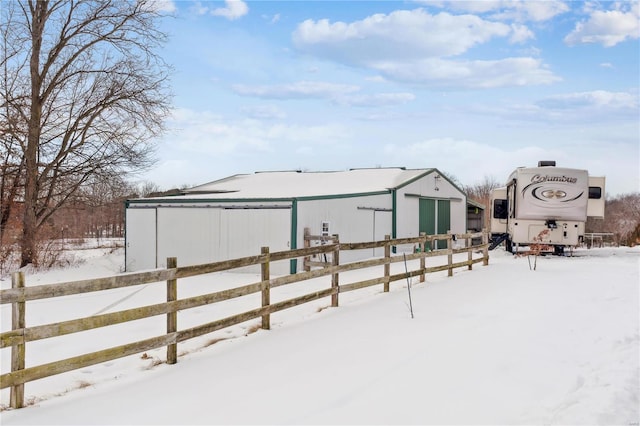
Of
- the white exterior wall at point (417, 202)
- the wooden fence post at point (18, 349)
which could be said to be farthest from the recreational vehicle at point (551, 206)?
the wooden fence post at point (18, 349)

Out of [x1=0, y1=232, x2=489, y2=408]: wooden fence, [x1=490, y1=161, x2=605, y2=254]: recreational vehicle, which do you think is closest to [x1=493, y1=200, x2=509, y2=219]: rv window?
[x1=490, y1=161, x2=605, y2=254]: recreational vehicle

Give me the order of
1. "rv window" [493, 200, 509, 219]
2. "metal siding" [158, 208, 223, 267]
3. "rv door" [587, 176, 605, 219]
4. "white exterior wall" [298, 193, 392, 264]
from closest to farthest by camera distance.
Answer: "white exterior wall" [298, 193, 392, 264] → "metal siding" [158, 208, 223, 267] → "rv door" [587, 176, 605, 219] → "rv window" [493, 200, 509, 219]

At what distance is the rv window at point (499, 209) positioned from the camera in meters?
22.5

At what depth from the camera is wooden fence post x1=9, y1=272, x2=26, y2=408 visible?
4672 millimetres

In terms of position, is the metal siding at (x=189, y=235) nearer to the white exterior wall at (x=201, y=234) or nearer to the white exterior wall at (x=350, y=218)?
the white exterior wall at (x=201, y=234)

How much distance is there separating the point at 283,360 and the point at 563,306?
5380 mm

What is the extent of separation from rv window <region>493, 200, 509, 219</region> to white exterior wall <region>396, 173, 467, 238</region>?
310 centimetres

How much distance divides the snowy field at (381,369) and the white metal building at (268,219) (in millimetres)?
7231

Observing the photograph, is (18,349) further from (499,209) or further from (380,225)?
(499,209)

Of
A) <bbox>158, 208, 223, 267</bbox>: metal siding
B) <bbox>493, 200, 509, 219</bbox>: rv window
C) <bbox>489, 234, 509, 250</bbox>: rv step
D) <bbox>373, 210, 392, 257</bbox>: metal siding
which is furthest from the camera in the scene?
<bbox>493, 200, 509, 219</bbox>: rv window

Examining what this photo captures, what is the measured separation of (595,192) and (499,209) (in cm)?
381

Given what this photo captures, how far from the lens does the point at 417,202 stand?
23.8m

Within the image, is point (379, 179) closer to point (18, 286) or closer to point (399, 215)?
point (399, 215)

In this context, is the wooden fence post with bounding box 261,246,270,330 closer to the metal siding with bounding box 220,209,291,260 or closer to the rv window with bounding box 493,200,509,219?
the metal siding with bounding box 220,209,291,260
